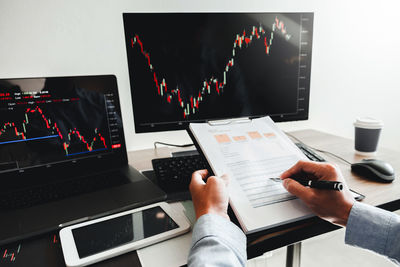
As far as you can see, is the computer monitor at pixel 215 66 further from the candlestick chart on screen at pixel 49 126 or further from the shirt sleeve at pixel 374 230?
the shirt sleeve at pixel 374 230

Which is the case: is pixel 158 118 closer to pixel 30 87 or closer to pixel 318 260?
pixel 30 87

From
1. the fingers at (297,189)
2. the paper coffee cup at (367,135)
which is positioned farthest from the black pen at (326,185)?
the paper coffee cup at (367,135)

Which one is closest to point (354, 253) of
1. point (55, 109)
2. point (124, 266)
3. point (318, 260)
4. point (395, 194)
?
point (318, 260)

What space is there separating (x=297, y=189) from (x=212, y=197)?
Answer: 181mm

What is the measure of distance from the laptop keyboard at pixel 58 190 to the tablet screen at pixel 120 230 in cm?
17

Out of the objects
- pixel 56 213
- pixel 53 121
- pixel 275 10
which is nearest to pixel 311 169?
pixel 56 213

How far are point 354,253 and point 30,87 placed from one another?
1.70 meters

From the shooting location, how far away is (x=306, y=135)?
121 centimetres

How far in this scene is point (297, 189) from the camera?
0.56m

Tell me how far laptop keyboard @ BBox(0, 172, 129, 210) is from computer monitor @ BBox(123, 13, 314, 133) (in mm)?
169

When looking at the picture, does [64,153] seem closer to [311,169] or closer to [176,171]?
[176,171]

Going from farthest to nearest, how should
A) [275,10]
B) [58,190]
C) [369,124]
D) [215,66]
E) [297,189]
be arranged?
[275,10] < [369,124] < [215,66] < [58,190] < [297,189]

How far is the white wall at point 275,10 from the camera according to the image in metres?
0.91

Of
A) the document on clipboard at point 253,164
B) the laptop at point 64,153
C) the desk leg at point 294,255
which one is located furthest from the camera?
the desk leg at point 294,255
